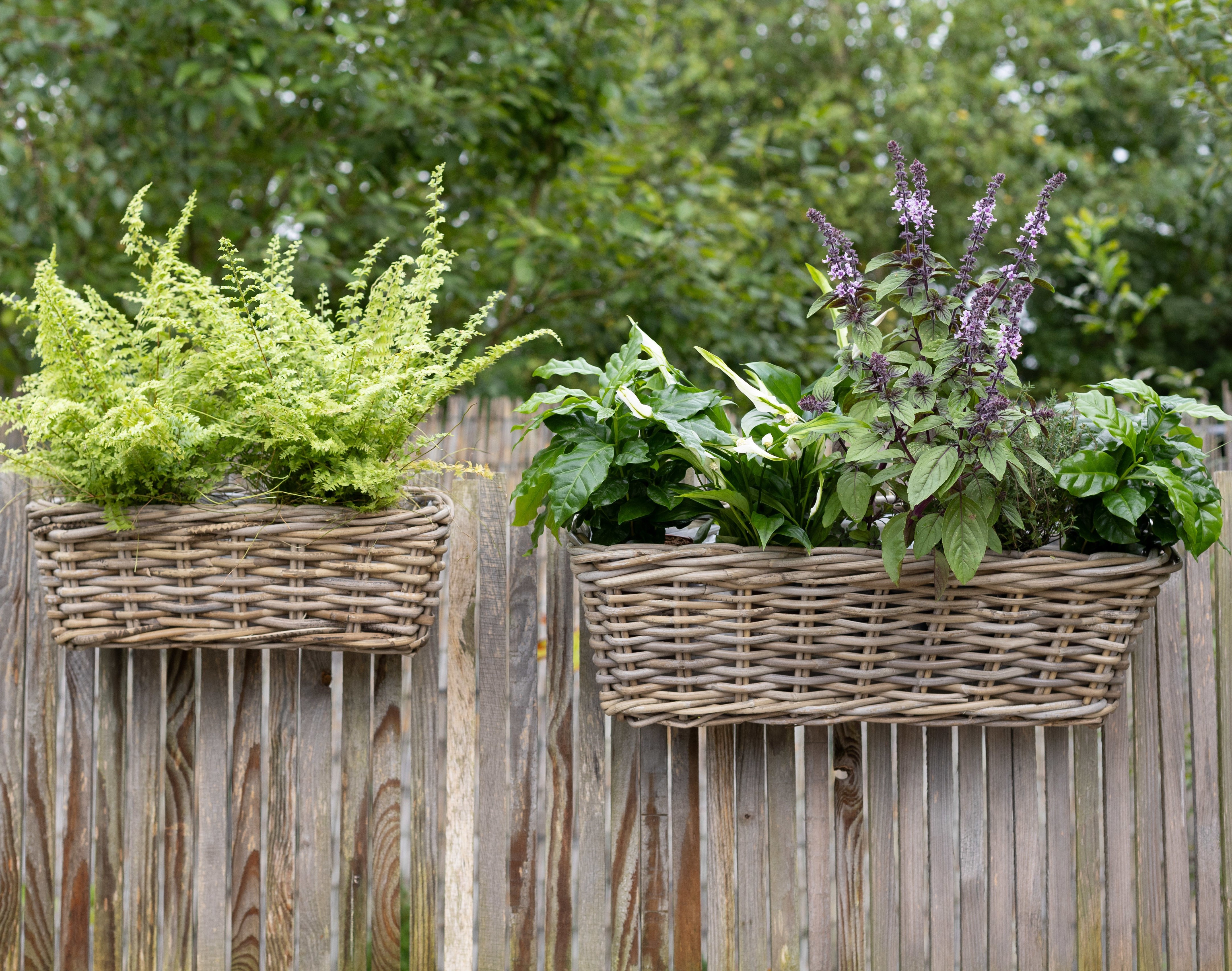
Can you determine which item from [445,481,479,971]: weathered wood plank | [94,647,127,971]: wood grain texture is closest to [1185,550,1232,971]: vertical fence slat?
[445,481,479,971]: weathered wood plank

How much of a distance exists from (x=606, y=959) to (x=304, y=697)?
0.75m

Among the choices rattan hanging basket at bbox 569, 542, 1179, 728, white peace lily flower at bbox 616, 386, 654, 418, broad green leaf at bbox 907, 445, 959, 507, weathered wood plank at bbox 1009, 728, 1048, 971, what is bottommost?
weathered wood plank at bbox 1009, 728, 1048, 971

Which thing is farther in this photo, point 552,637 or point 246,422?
point 552,637

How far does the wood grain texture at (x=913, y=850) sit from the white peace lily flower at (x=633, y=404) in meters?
0.81

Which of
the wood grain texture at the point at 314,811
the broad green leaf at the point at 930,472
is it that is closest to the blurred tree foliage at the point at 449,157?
the broad green leaf at the point at 930,472

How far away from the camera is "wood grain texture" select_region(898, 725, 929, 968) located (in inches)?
68.7

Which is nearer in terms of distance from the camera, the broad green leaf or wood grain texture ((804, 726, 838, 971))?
the broad green leaf

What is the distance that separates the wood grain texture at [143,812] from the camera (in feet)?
5.80

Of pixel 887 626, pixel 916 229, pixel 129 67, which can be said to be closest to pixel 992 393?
pixel 916 229

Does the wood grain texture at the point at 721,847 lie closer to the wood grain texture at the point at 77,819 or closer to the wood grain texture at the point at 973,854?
the wood grain texture at the point at 973,854

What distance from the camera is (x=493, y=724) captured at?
177cm

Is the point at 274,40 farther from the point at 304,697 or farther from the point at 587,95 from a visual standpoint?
the point at 304,697

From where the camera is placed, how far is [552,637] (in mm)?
1787

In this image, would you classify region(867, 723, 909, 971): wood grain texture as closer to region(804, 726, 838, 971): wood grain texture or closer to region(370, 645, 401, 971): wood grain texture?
region(804, 726, 838, 971): wood grain texture
